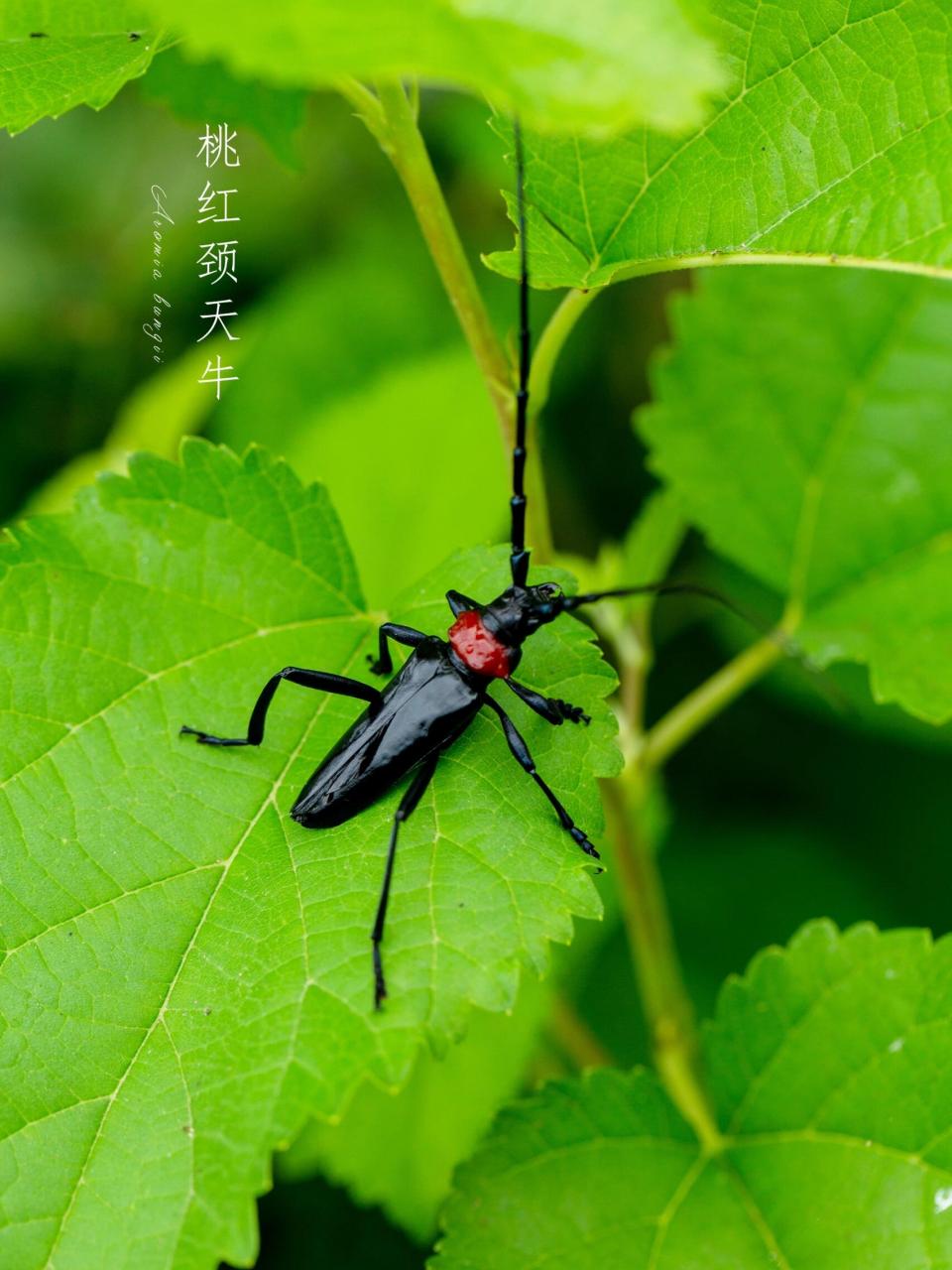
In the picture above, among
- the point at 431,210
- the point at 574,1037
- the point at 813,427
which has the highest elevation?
the point at 431,210

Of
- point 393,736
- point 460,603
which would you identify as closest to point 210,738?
point 393,736

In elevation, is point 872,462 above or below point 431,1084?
above

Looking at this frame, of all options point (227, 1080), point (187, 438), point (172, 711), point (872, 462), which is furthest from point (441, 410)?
point (227, 1080)

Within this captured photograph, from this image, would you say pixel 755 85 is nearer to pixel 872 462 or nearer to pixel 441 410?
pixel 872 462

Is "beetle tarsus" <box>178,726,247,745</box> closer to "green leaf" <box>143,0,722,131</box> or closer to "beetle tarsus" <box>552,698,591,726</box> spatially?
"beetle tarsus" <box>552,698,591,726</box>

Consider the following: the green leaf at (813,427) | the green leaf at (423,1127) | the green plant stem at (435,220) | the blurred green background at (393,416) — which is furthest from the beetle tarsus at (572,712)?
the blurred green background at (393,416)

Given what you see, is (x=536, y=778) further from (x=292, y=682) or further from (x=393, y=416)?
(x=393, y=416)

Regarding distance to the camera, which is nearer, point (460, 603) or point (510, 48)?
point (510, 48)
